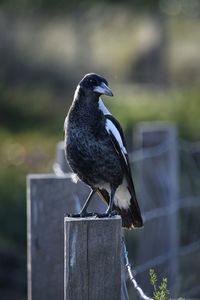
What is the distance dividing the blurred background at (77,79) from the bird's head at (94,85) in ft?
5.99

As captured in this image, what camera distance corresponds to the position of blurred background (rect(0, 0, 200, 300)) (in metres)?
9.77

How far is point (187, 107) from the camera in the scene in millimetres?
15805

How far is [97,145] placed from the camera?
5.22 m

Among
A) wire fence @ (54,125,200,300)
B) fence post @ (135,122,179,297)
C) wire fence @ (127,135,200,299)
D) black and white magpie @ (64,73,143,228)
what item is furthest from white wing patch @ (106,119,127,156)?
fence post @ (135,122,179,297)

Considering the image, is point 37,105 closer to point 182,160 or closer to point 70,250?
point 182,160

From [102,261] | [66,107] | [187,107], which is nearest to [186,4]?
[66,107]

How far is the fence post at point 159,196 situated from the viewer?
7289mm

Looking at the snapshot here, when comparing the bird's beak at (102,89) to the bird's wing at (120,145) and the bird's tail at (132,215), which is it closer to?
the bird's wing at (120,145)

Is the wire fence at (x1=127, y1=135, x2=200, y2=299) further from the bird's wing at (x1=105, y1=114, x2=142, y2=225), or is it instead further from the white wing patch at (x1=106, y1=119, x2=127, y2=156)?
the white wing patch at (x1=106, y1=119, x2=127, y2=156)

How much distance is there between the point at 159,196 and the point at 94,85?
2.74m

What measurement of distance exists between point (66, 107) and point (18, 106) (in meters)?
0.92

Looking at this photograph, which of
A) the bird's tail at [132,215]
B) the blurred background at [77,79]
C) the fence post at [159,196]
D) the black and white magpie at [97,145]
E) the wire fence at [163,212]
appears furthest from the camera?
the blurred background at [77,79]

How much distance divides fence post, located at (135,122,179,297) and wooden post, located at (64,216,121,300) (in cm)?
326

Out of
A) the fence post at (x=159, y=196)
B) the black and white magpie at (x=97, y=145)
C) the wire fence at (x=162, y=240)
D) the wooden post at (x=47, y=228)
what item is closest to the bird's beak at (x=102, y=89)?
the black and white magpie at (x=97, y=145)
